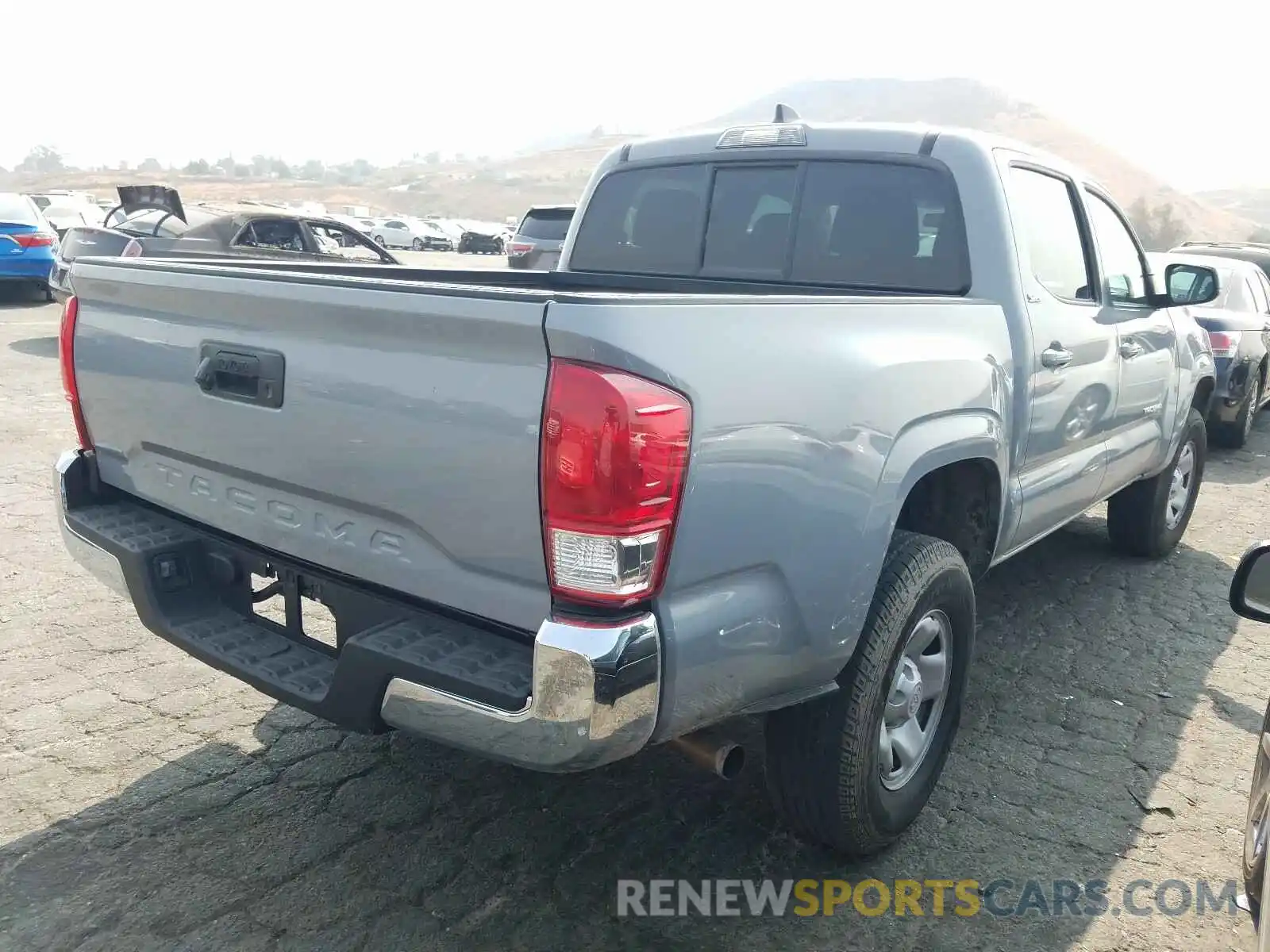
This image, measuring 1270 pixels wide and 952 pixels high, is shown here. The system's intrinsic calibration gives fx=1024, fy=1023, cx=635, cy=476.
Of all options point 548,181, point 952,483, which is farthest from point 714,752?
point 548,181

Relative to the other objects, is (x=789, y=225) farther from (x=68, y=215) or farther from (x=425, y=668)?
(x=68, y=215)

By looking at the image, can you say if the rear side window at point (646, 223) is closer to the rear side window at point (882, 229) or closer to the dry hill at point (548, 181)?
the rear side window at point (882, 229)

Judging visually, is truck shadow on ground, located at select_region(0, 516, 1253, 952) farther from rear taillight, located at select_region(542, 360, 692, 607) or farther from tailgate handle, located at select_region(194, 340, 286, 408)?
tailgate handle, located at select_region(194, 340, 286, 408)

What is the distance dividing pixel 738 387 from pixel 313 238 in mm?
11740

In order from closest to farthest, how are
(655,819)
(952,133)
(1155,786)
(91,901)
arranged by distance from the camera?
(91,901) < (655,819) < (1155,786) < (952,133)

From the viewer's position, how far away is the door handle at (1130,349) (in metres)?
4.28

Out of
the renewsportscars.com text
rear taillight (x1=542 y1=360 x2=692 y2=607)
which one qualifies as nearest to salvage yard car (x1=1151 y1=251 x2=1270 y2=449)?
the renewsportscars.com text

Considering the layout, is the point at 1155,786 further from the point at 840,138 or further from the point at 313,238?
the point at 313,238

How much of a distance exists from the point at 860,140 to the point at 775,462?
195 cm

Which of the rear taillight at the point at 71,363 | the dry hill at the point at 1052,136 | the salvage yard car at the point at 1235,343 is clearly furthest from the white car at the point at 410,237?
the rear taillight at the point at 71,363

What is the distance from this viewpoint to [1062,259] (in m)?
3.90

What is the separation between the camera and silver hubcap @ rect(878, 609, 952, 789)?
9.34ft

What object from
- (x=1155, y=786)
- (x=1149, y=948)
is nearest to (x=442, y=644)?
(x=1149, y=948)

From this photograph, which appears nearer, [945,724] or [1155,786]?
[945,724]
